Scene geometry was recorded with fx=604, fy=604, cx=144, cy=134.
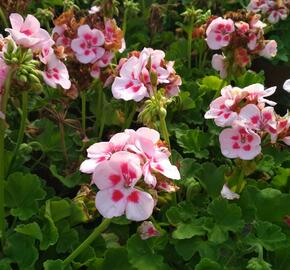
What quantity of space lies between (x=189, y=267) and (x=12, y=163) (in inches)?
24.1

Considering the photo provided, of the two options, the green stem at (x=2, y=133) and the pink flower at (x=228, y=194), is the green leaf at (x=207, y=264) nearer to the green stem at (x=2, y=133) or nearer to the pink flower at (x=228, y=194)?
the pink flower at (x=228, y=194)

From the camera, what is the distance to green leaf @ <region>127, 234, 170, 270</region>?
1.46 metres

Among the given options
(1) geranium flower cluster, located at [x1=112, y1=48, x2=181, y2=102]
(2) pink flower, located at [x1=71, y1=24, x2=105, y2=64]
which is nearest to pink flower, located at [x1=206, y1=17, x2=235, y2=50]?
(1) geranium flower cluster, located at [x1=112, y1=48, x2=181, y2=102]

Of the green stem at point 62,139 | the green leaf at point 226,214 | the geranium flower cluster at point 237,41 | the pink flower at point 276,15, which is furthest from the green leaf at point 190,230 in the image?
the pink flower at point 276,15

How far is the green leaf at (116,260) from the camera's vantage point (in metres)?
1.50

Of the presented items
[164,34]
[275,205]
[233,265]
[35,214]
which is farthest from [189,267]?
[164,34]

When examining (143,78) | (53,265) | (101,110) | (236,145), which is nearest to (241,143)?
(236,145)

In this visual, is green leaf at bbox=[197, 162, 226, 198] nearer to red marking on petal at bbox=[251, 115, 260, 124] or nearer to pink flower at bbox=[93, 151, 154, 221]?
red marking on petal at bbox=[251, 115, 260, 124]

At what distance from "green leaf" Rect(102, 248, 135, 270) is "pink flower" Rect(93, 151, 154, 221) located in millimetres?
347

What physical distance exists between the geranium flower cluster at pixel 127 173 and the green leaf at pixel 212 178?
0.47 meters

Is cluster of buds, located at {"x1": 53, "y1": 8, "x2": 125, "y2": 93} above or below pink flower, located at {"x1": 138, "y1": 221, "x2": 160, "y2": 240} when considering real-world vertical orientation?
above

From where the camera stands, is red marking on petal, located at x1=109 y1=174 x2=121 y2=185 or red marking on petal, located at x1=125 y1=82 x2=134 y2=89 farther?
red marking on petal, located at x1=125 y1=82 x2=134 y2=89

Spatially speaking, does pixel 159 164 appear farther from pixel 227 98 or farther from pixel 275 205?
pixel 275 205

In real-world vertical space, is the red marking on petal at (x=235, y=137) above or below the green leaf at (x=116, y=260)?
above
